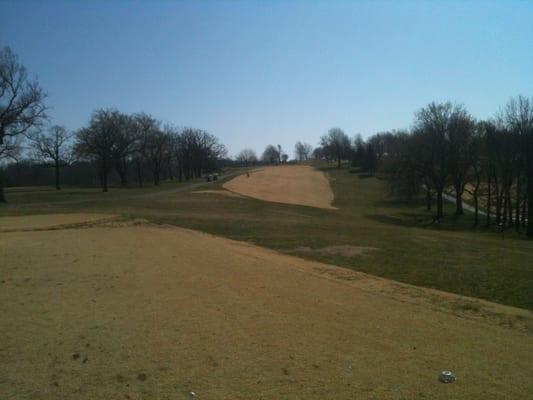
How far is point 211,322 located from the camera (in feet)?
27.7

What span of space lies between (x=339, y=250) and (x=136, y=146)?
222 feet

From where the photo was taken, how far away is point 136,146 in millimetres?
79688

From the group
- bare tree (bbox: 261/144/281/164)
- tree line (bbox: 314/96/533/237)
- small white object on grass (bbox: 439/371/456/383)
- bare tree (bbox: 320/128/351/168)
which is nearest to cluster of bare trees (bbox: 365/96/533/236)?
tree line (bbox: 314/96/533/237)

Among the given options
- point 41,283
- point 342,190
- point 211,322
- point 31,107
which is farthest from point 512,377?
point 342,190

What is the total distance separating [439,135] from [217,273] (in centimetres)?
4128

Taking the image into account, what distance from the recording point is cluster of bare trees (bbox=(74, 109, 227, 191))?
67.5 meters

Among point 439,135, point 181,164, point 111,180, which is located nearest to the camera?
point 439,135

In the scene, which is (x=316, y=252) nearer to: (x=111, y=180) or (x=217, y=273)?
(x=217, y=273)

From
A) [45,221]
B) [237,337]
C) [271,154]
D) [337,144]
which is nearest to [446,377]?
[237,337]

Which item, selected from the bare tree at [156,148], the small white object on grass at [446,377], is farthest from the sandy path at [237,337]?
the bare tree at [156,148]

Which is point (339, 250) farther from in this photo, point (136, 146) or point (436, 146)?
point (136, 146)

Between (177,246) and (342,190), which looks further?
(342,190)

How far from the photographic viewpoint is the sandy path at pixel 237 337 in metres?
5.95

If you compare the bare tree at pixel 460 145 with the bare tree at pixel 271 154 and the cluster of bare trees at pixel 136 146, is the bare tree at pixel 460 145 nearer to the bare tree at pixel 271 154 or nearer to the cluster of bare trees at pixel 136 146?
the cluster of bare trees at pixel 136 146
